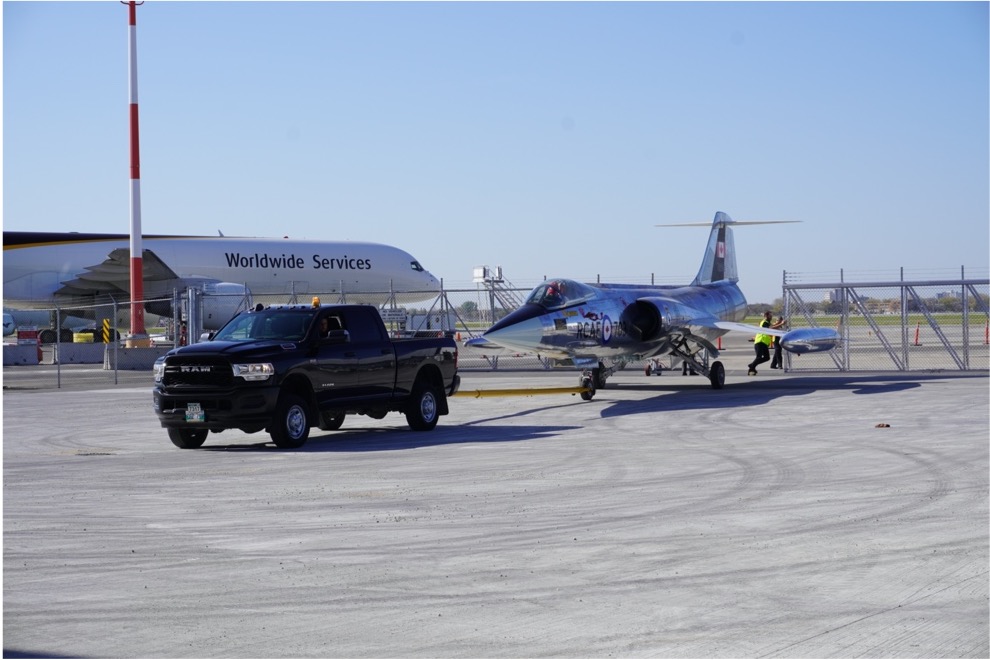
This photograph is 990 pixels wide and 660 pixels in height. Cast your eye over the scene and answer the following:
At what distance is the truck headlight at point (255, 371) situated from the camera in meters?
15.2

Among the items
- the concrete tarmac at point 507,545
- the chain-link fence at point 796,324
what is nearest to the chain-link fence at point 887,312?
the chain-link fence at point 796,324

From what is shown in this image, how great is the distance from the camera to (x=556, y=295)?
23.0m

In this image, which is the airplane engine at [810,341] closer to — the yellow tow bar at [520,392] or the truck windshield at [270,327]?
the yellow tow bar at [520,392]

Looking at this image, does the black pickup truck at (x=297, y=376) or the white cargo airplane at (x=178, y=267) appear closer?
the black pickup truck at (x=297, y=376)

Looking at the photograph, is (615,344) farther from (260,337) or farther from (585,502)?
(585,502)

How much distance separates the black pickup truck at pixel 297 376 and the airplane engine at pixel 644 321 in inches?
268

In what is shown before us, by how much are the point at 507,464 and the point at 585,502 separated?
2.94m

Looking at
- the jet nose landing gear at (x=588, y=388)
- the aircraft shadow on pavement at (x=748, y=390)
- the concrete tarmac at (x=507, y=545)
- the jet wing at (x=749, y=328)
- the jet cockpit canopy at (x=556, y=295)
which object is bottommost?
the concrete tarmac at (x=507, y=545)

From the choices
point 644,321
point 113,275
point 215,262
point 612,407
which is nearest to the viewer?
point 612,407

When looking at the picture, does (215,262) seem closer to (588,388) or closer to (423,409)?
(588,388)

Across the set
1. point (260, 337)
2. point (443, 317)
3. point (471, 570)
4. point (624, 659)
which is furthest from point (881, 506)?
point (443, 317)

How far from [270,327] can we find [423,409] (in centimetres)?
269

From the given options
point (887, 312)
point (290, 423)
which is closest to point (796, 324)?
point (887, 312)

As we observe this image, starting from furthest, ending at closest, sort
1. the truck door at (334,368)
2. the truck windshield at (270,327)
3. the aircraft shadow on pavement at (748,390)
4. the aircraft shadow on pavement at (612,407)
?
the aircraft shadow on pavement at (748,390), the truck windshield at (270,327), the aircraft shadow on pavement at (612,407), the truck door at (334,368)
